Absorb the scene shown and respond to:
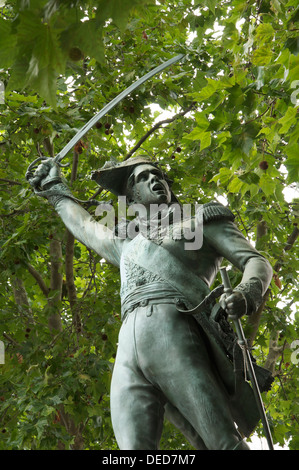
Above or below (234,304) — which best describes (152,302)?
above

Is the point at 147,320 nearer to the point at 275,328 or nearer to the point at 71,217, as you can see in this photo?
the point at 71,217

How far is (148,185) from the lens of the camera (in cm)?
470

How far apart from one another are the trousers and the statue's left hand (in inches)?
12.5

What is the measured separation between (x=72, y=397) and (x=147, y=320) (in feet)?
13.2

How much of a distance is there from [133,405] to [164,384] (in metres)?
0.19

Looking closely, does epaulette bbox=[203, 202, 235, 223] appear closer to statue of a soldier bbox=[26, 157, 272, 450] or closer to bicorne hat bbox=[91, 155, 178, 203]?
statue of a soldier bbox=[26, 157, 272, 450]

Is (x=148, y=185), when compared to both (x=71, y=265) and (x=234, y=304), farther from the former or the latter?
(x=71, y=265)

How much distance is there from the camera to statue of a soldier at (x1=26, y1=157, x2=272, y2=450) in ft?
12.0

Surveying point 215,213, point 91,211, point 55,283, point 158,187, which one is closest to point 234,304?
point 215,213

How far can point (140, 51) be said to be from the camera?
28.1ft

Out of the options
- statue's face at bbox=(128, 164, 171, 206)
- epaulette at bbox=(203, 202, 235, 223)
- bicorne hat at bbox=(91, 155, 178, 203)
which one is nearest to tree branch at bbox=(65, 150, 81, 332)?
bicorne hat at bbox=(91, 155, 178, 203)

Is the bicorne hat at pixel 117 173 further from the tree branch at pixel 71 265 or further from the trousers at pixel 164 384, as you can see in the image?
the tree branch at pixel 71 265

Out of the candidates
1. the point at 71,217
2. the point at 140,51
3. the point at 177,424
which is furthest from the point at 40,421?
the point at 140,51

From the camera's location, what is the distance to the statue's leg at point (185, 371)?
3.57m
